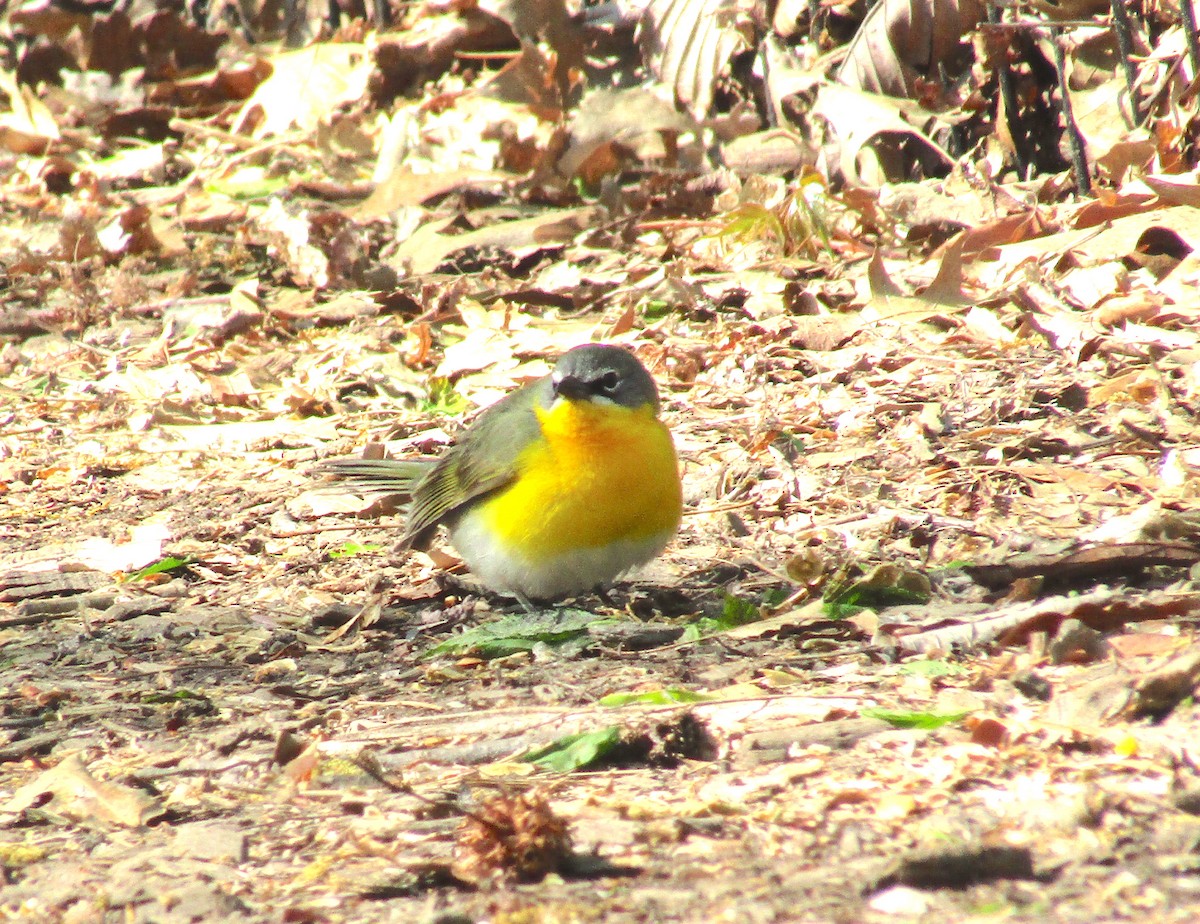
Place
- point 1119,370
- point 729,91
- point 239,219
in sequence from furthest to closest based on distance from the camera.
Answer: point 239,219 → point 729,91 → point 1119,370

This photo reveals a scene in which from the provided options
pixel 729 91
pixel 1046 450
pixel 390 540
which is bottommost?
pixel 390 540

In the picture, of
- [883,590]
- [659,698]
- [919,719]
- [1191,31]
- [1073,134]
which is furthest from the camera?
[1073,134]

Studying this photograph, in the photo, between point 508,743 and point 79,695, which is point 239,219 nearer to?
point 79,695

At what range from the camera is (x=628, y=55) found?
10.2 meters

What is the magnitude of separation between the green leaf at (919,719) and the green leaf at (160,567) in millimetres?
3474

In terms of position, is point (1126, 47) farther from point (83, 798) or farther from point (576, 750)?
point (83, 798)

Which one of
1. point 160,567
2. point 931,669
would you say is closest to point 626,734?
point 931,669

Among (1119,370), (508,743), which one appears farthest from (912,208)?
(508,743)

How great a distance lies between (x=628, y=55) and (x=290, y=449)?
14.6 feet

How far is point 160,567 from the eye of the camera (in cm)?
598

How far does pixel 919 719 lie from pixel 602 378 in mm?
2272

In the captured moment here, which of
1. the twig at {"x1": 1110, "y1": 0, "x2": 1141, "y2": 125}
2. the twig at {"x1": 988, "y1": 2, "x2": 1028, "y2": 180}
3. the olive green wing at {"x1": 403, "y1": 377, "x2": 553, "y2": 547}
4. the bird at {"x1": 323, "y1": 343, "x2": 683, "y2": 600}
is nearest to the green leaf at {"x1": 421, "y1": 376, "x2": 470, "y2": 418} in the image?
the olive green wing at {"x1": 403, "y1": 377, "x2": 553, "y2": 547}

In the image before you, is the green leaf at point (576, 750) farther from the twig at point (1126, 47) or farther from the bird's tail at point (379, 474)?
the twig at point (1126, 47)

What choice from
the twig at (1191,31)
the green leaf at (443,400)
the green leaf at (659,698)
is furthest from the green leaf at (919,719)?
the twig at (1191,31)
